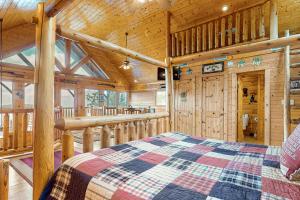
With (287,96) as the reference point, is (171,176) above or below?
below

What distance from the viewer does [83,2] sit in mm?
4348

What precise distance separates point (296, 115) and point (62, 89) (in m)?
7.38

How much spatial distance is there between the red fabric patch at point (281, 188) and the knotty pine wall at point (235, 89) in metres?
3.60

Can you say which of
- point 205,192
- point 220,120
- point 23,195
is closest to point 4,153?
point 23,195

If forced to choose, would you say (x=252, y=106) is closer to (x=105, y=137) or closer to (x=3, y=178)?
(x=105, y=137)

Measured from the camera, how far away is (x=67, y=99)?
7289mm

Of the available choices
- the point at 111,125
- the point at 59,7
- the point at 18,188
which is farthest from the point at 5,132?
the point at 59,7

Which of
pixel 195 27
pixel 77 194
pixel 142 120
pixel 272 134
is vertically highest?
pixel 195 27

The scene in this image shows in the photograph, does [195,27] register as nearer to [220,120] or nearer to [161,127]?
[220,120]

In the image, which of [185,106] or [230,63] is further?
[185,106]

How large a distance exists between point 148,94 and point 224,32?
15.6 feet

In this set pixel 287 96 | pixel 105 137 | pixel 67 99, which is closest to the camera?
pixel 105 137

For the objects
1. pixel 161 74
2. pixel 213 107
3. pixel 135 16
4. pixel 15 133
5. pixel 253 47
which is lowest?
pixel 15 133

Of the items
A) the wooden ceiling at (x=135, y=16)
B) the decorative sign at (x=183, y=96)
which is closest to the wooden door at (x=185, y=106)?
the decorative sign at (x=183, y=96)
